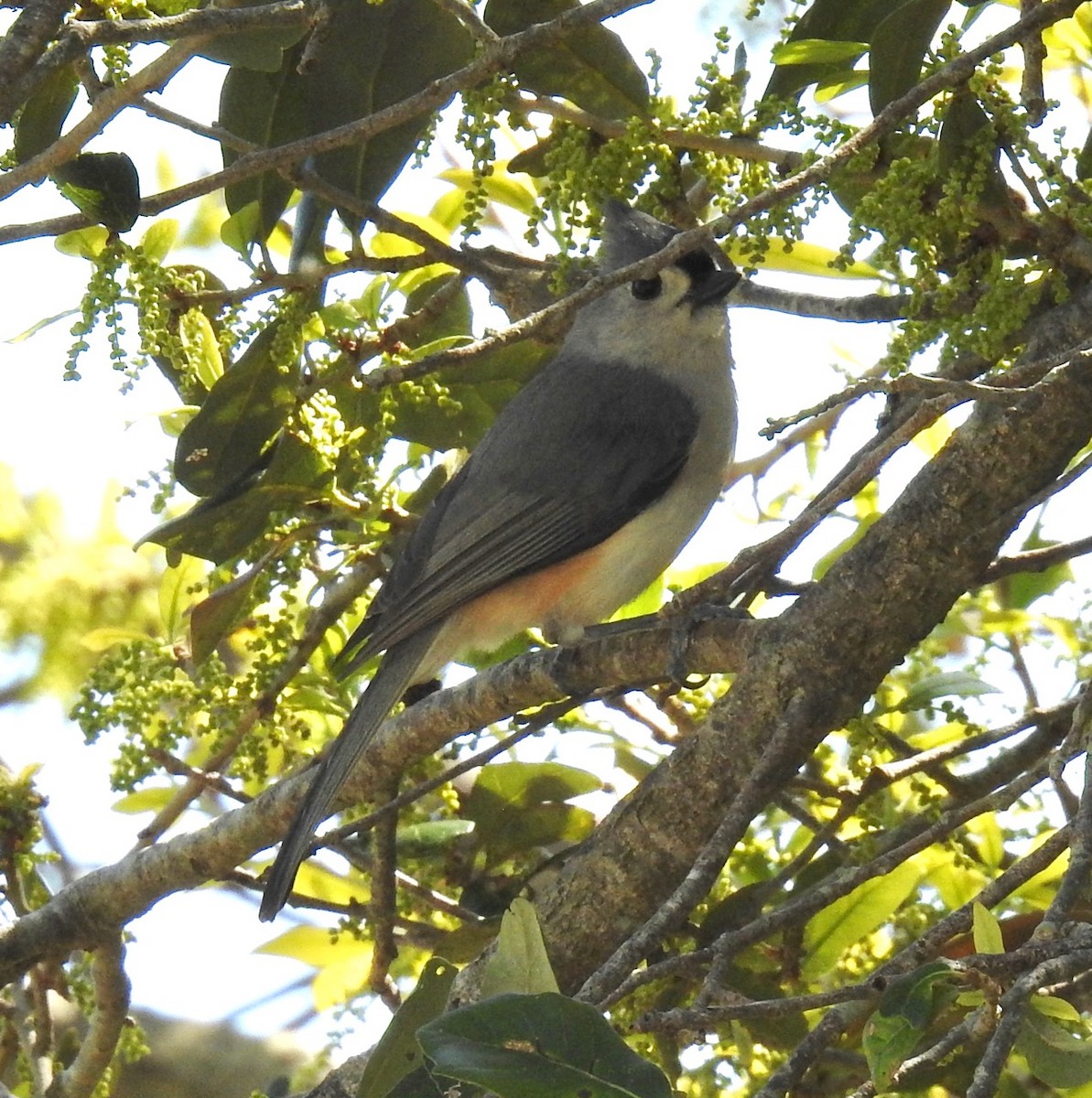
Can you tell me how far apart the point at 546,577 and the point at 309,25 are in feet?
4.72

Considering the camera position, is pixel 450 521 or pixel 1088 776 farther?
pixel 450 521

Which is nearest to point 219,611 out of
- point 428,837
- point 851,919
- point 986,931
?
point 428,837

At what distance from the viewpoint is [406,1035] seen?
1.83 meters

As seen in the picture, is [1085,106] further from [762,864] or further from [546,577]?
[762,864]

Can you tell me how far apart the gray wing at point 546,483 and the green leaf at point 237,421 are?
488 millimetres

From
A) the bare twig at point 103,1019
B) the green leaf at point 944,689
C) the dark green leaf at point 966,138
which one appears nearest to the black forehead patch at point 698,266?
the green leaf at point 944,689

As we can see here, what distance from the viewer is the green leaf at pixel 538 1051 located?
135cm

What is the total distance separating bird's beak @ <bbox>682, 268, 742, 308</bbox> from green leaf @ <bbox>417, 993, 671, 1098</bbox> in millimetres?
2109

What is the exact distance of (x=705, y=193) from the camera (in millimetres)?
2953

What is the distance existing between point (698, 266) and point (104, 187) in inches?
65.8

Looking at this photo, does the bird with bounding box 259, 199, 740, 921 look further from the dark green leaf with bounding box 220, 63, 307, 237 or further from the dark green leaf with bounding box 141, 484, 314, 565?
the dark green leaf with bounding box 220, 63, 307, 237

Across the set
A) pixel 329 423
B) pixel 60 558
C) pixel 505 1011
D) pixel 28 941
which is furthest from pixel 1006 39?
pixel 60 558

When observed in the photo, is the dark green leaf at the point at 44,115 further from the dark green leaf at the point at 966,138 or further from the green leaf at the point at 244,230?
the dark green leaf at the point at 966,138

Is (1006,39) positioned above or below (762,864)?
above
